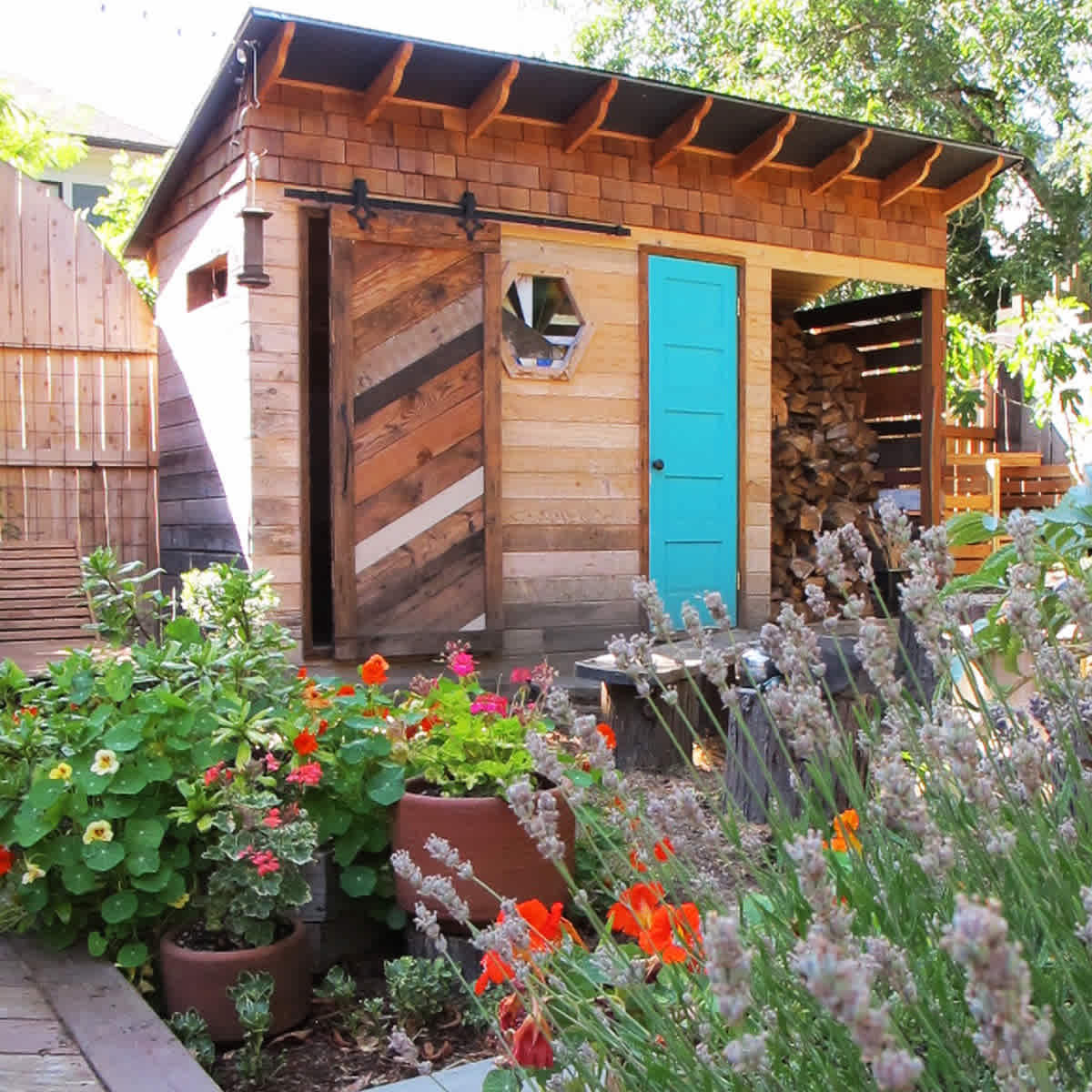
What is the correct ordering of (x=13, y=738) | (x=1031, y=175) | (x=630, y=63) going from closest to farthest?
(x=13, y=738) < (x=1031, y=175) < (x=630, y=63)

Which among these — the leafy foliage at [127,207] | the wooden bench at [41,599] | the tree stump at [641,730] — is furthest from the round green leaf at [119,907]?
the leafy foliage at [127,207]

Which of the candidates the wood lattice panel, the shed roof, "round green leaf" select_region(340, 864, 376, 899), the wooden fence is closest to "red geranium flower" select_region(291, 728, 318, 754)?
"round green leaf" select_region(340, 864, 376, 899)

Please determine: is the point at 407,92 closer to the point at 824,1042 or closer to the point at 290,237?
the point at 290,237

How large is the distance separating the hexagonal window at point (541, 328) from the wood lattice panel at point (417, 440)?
234 mm

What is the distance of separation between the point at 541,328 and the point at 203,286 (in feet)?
6.62

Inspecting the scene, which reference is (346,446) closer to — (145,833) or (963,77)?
(145,833)

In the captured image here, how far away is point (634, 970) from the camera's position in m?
1.16

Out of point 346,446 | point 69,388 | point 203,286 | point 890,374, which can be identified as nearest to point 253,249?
point 346,446

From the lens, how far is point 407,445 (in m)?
6.15

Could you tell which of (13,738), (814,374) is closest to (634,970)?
(13,738)

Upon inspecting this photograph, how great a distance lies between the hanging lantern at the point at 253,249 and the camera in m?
5.54

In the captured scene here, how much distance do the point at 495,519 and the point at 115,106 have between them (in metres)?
19.4

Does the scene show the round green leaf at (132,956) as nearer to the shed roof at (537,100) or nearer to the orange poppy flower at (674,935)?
the orange poppy flower at (674,935)

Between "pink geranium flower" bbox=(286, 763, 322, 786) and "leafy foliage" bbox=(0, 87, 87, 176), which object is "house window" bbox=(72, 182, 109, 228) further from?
"pink geranium flower" bbox=(286, 763, 322, 786)
